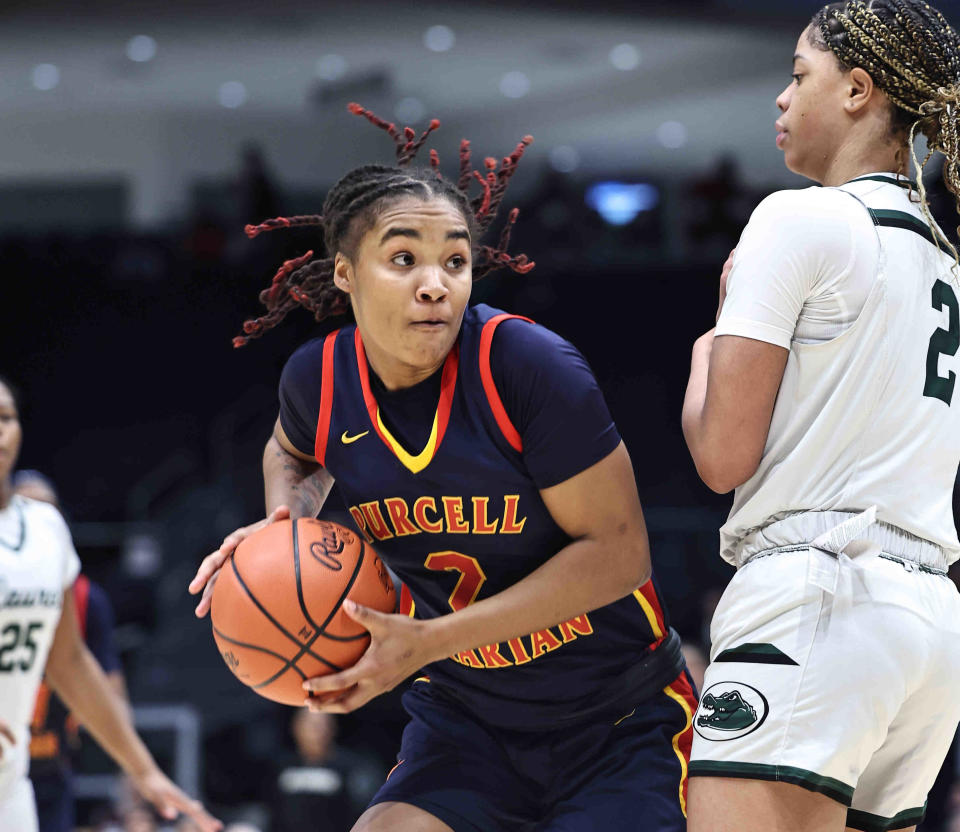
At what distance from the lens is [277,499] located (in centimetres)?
295

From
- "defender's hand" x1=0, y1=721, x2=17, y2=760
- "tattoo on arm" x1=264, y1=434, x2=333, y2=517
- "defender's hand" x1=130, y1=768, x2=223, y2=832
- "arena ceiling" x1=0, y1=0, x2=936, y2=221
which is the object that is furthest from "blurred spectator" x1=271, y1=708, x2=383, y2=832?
"arena ceiling" x1=0, y1=0, x2=936, y2=221

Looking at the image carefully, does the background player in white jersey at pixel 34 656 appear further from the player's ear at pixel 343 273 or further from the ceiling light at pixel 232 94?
the ceiling light at pixel 232 94

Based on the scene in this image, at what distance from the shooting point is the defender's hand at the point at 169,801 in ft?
12.9

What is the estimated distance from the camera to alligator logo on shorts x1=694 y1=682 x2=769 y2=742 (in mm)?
2244

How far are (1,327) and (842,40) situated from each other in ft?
34.8

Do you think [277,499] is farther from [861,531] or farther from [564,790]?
[861,531]

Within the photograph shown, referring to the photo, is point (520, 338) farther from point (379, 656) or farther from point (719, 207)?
point (719, 207)

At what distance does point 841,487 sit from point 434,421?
848 millimetres

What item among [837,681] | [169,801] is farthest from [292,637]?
[169,801]

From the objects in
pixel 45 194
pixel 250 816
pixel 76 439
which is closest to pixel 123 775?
pixel 250 816

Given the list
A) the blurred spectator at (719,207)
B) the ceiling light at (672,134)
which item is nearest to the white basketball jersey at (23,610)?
the blurred spectator at (719,207)

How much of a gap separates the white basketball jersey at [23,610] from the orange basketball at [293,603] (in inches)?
83.1

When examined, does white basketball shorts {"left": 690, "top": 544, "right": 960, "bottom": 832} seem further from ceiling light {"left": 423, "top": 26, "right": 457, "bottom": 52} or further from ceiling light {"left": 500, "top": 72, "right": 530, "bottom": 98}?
ceiling light {"left": 500, "top": 72, "right": 530, "bottom": 98}

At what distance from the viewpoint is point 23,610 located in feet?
14.5
